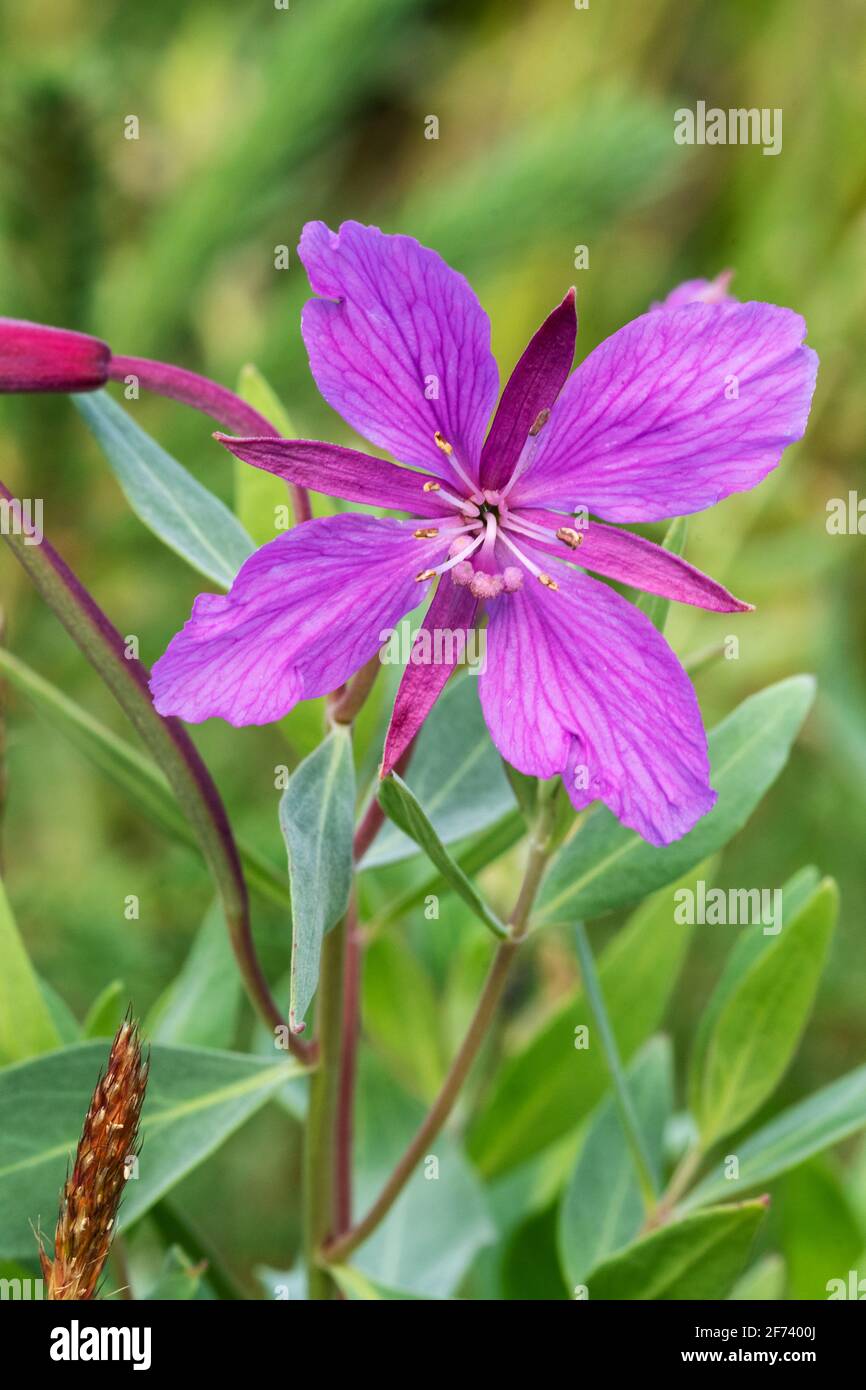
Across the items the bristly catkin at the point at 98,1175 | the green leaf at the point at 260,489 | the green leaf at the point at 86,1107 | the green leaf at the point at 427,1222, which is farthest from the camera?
the green leaf at the point at 427,1222

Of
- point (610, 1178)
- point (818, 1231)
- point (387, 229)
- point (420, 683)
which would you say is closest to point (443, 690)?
point (420, 683)

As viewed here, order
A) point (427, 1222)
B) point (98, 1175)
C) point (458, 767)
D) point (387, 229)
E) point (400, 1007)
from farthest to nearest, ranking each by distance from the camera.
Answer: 1. point (387, 229)
2. point (400, 1007)
3. point (427, 1222)
4. point (458, 767)
5. point (98, 1175)

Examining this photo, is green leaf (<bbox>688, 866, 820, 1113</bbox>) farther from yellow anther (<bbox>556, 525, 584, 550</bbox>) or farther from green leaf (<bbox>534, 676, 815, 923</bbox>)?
yellow anther (<bbox>556, 525, 584, 550</bbox>)

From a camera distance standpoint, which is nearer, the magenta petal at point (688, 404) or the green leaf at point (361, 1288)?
the magenta petal at point (688, 404)

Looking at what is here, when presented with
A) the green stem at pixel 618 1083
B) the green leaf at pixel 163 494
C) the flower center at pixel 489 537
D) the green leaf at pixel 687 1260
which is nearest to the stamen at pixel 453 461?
the flower center at pixel 489 537

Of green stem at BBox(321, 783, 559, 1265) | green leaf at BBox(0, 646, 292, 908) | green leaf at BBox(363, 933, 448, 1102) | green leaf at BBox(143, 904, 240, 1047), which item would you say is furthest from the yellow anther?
green leaf at BBox(363, 933, 448, 1102)

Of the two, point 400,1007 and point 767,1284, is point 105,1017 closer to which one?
point 400,1007

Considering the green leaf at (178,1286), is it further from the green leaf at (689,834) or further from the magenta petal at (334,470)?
the magenta petal at (334,470)
